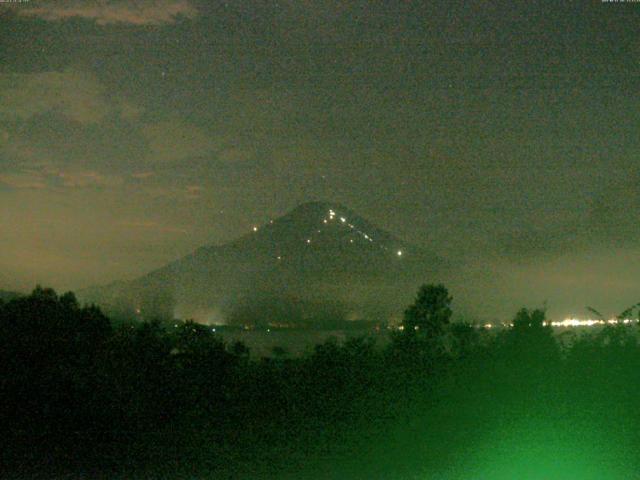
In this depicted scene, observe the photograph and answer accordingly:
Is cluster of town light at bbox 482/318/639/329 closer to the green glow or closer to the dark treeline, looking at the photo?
the dark treeline

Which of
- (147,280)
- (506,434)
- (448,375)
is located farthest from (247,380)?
(147,280)

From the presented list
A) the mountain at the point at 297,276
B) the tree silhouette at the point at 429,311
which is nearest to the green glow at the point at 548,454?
the tree silhouette at the point at 429,311

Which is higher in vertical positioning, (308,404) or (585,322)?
(585,322)

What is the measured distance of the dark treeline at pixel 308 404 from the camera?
8.20 meters

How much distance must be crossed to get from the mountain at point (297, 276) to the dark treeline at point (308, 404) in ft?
46.2

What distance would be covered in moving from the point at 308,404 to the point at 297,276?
39.8 meters

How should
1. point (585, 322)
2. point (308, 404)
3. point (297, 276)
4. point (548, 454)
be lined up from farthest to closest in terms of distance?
point (297, 276) → point (585, 322) → point (308, 404) → point (548, 454)

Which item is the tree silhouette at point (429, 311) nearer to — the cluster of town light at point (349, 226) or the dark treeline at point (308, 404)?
the dark treeline at point (308, 404)

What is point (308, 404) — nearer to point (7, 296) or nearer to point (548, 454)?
point (548, 454)

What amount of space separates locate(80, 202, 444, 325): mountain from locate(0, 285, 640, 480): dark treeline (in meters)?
14.1

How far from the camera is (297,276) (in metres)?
49.9

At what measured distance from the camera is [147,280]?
41281 millimetres

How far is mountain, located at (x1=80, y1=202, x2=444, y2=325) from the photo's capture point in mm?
33562

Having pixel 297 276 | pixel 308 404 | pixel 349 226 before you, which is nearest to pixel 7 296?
pixel 308 404
